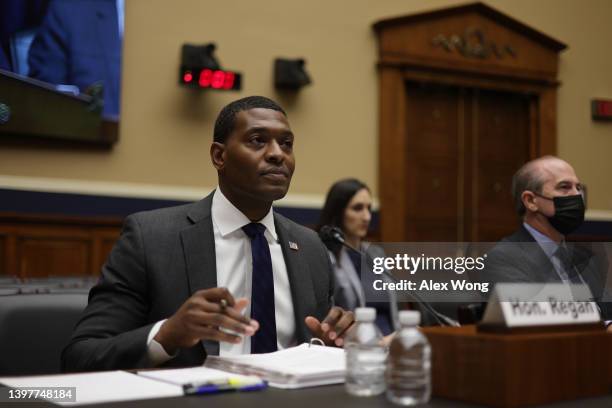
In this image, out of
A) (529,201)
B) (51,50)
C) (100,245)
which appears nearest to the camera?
(529,201)

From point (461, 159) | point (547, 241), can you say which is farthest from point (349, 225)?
point (461, 159)

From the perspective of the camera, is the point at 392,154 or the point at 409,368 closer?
the point at 409,368

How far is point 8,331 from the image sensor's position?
67.6 inches

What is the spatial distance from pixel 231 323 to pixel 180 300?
495mm

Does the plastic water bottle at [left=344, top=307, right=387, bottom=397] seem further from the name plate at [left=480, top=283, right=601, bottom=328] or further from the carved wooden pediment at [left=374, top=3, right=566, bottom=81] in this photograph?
the carved wooden pediment at [left=374, top=3, right=566, bottom=81]

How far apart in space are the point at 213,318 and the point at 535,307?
59cm

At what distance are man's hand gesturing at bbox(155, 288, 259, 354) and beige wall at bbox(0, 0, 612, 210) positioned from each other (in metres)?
3.90

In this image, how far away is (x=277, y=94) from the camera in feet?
19.0

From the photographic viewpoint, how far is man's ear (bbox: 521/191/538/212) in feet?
9.90

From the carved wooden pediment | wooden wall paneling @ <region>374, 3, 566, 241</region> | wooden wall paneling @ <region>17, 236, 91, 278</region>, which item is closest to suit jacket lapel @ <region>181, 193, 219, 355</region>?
wooden wall paneling @ <region>17, 236, 91, 278</region>

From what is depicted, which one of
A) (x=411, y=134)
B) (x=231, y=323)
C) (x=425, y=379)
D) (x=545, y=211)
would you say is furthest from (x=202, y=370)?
(x=411, y=134)

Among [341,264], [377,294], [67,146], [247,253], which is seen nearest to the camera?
[247,253]

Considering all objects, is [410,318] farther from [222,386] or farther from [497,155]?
[497,155]

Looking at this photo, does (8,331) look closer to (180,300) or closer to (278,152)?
(180,300)
